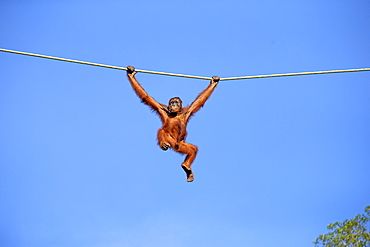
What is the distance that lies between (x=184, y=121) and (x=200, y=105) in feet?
1.77

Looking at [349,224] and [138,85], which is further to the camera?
[349,224]

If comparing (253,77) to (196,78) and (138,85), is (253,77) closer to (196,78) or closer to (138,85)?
(196,78)

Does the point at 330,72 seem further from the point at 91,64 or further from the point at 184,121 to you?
the point at 91,64

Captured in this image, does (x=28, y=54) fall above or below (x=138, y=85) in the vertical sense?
below

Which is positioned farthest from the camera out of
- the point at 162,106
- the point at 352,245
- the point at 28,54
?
the point at 352,245

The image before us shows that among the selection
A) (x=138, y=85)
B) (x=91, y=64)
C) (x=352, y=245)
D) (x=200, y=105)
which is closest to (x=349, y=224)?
(x=352, y=245)

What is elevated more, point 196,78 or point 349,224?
point 349,224

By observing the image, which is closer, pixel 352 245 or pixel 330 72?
pixel 330 72

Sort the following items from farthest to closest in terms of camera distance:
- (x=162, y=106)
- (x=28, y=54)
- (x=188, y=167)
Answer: (x=162, y=106), (x=188, y=167), (x=28, y=54)

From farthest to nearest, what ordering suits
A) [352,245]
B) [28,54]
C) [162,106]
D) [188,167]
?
[352,245] → [162,106] → [188,167] → [28,54]

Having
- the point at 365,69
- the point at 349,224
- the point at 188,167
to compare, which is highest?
the point at 349,224

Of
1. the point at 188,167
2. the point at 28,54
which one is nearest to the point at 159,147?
the point at 188,167

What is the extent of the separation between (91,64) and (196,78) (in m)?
2.03

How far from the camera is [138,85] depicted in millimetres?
14367
